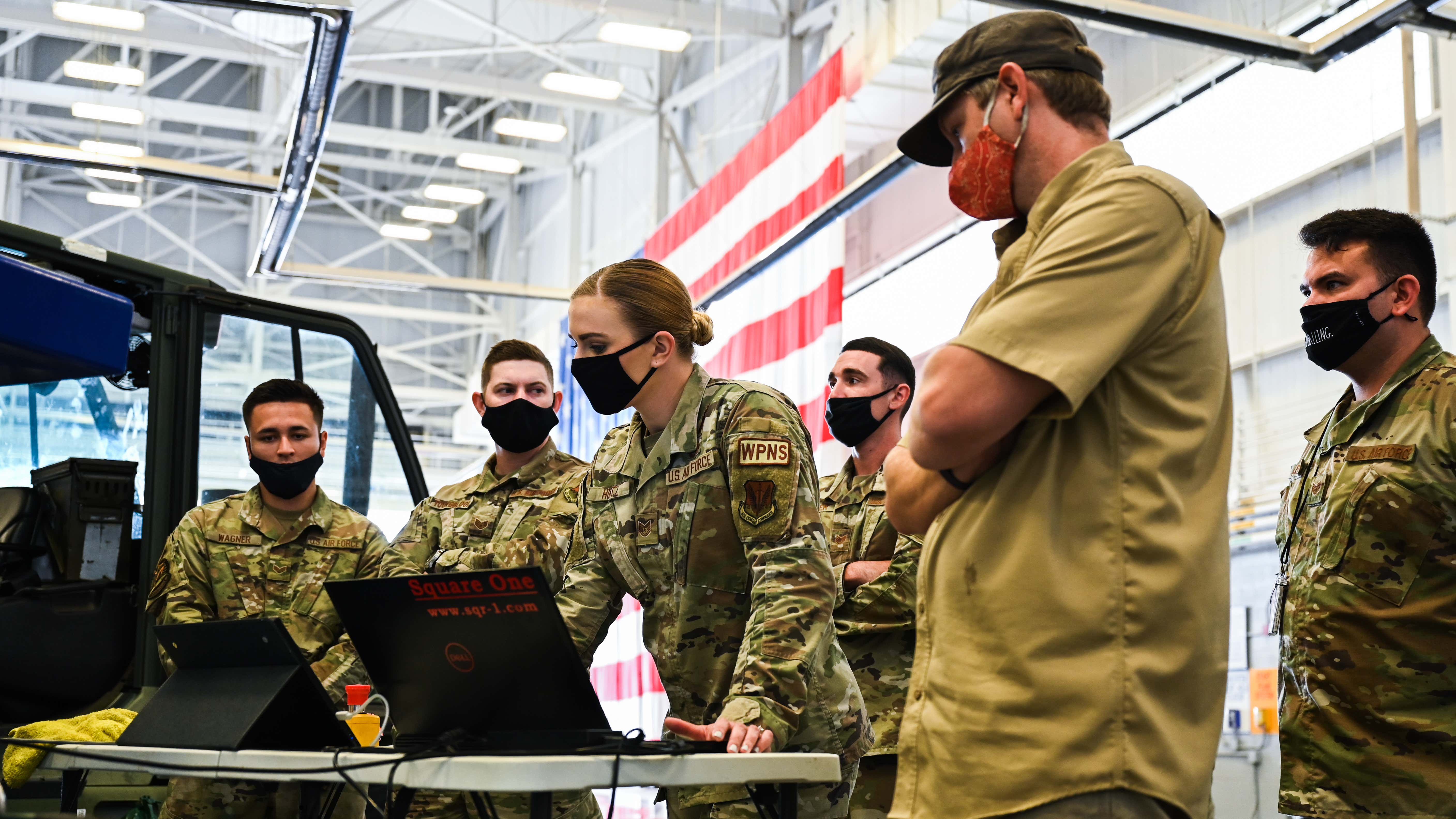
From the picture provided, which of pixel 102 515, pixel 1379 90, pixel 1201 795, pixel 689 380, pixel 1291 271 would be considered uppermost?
pixel 1379 90

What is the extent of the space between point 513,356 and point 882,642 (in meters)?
1.32

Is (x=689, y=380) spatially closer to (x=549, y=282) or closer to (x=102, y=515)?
(x=102, y=515)

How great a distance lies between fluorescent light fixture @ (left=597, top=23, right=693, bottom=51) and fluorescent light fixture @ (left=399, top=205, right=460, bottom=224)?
21.4 feet

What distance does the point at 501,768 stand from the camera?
5.54ft

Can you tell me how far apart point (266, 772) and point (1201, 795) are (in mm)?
1231

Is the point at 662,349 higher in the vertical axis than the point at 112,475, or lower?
higher

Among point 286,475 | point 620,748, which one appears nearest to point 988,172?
point 620,748

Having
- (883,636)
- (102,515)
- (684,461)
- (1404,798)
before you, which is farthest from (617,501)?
(102,515)

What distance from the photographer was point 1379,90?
610cm

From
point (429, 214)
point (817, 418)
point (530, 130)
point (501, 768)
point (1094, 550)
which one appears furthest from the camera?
point (429, 214)

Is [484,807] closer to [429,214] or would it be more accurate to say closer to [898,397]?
[898,397]

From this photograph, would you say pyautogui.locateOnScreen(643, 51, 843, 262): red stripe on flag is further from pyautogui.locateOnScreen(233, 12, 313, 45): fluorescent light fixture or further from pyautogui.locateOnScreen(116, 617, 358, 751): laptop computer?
pyautogui.locateOnScreen(116, 617, 358, 751): laptop computer

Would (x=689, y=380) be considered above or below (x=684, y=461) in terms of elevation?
above

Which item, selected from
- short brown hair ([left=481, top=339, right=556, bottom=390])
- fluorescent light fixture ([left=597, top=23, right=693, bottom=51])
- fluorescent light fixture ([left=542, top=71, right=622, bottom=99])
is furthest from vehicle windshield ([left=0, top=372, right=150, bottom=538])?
fluorescent light fixture ([left=542, top=71, right=622, bottom=99])
